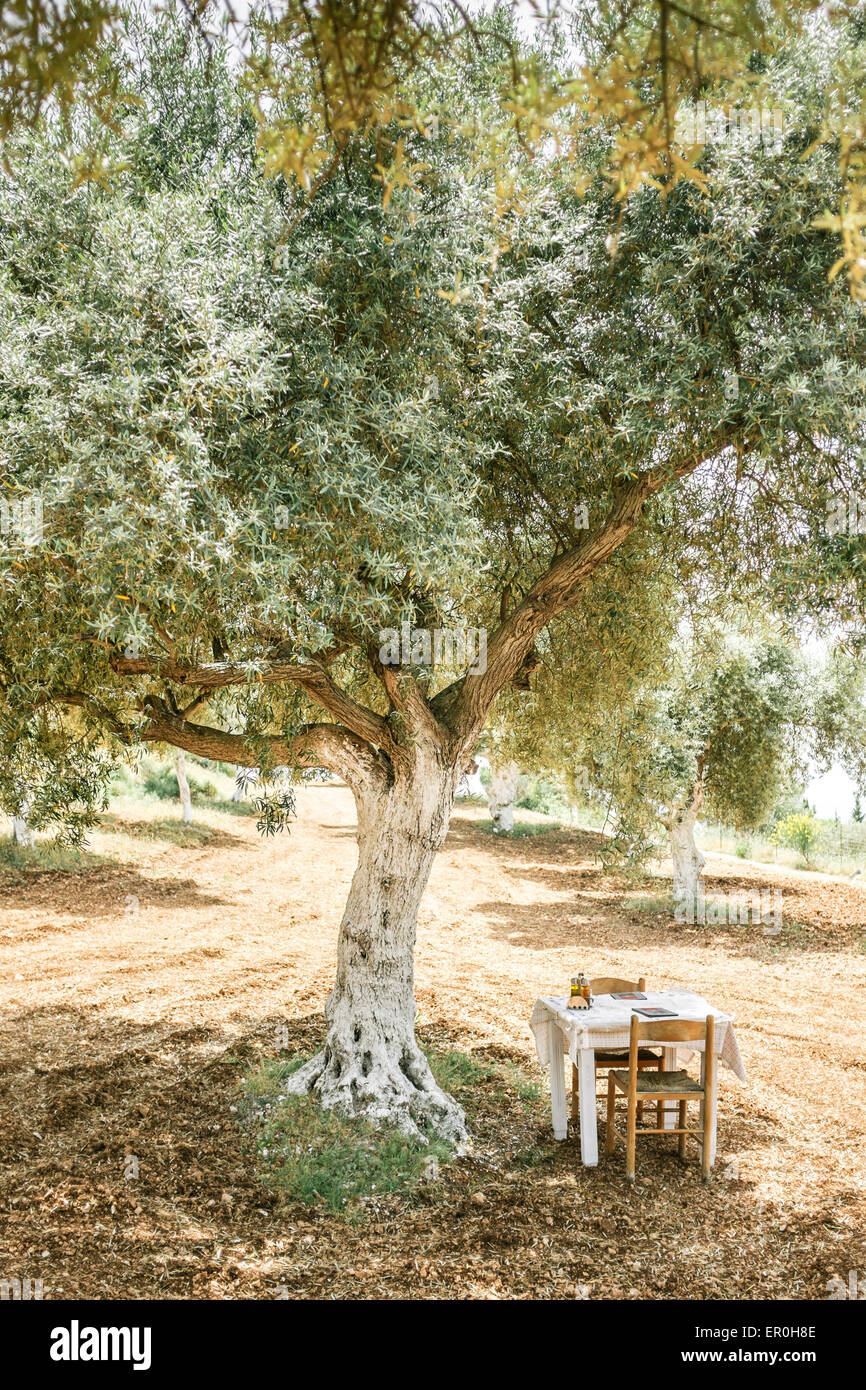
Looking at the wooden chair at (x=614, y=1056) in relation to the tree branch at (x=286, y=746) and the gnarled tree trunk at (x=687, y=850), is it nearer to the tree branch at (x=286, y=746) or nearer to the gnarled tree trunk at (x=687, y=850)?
the tree branch at (x=286, y=746)

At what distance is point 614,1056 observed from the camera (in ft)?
23.2

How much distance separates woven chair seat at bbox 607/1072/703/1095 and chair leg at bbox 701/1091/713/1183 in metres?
0.12

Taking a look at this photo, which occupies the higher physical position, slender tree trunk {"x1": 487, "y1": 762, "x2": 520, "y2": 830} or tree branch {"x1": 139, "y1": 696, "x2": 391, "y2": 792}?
tree branch {"x1": 139, "y1": 696, "x2": 391, "y2": 792}

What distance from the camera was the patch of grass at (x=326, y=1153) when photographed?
5.98 metres

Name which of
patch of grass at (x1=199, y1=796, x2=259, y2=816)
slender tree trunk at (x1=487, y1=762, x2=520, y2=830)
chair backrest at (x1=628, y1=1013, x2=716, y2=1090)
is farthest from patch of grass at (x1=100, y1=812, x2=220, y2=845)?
chair backrest at (x1=628, y1=1013, x2=716, y2=1090)

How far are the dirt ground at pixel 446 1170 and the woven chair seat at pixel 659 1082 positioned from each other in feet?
1.95

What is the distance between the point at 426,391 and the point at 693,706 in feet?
39.2

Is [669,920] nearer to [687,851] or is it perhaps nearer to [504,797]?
[687,851]

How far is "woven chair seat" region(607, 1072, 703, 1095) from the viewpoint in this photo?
6.39m

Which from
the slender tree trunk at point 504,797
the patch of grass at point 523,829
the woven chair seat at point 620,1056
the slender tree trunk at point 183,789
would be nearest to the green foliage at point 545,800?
the patch of grass at point 523,829

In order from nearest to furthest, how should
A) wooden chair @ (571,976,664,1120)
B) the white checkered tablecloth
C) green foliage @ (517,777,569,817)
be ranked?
1. the white checkered tablecloth
2. wooden chair @ (571,976,664,1120)
3. green foliage @ (517,777,569,817)

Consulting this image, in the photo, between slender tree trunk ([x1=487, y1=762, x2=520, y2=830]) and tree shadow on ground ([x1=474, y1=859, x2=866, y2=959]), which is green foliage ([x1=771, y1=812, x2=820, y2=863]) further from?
slender tree trunk ([x1=487, y1=762, x2=520, y2=830])

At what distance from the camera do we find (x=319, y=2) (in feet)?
6.35

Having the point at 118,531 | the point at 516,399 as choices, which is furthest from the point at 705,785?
the point at 118,531
